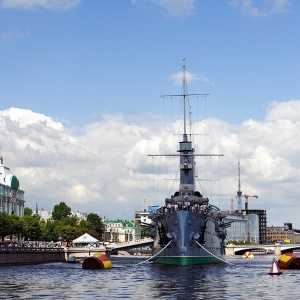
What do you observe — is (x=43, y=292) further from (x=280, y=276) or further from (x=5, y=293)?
(x=280, y=276)

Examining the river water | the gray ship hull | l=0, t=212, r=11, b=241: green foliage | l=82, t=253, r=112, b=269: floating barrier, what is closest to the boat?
the gray ship hull

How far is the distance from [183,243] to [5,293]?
151ft

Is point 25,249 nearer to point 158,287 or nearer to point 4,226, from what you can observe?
point 4,226

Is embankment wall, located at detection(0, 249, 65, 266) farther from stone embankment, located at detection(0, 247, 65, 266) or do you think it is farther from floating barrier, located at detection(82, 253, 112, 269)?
floating barrier, located at detection(82, 253, 112, 269)

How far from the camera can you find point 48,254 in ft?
512

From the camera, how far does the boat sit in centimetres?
10244

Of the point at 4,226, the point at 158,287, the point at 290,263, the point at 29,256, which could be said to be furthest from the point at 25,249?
the point at 158,287

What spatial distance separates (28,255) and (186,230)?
150ft

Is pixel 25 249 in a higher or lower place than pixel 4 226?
lower

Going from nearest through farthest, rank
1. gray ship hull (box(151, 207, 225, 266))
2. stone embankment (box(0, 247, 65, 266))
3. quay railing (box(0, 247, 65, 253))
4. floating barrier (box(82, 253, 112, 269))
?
gray ship hull (box(151, 207, 225, 266)) → floating barrier (box(82, 253, 112, 269)) → stone embankment (box(0, 247, 65, 266)) → quay railing (box(0, 247, 65, 253))

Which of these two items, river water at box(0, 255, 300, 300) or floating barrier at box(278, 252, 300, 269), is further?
floating barrier at box(278, 252, 300, 269)

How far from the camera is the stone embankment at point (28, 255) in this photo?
409ft

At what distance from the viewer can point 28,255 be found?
13825 cm

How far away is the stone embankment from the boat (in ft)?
81.6
